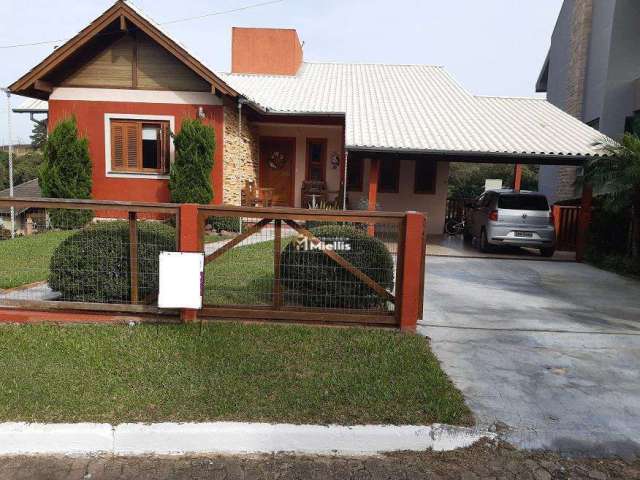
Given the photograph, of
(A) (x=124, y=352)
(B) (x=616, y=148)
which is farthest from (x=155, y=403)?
(B) (x=616, y=148)

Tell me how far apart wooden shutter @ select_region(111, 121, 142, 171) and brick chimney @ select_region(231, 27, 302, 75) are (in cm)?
720

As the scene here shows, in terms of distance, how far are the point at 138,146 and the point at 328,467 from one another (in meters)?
12.3

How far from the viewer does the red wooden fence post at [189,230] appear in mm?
4871

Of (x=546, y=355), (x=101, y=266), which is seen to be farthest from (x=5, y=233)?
(x=546, y=355)

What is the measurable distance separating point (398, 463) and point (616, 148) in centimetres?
1040

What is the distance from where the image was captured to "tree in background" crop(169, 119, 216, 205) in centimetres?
1255

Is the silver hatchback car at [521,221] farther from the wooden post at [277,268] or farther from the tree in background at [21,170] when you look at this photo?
the tree in background at [21,170]

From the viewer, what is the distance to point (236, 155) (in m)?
14.2

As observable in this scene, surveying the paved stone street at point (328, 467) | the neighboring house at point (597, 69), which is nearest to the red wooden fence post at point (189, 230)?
the paved stone street at point (328, 467)

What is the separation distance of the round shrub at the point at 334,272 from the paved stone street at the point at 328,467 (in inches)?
90.3

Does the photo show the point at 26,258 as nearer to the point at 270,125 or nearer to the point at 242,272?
the point at 242,272

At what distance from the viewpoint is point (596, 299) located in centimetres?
746

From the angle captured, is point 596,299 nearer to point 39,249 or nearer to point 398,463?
point 398,463

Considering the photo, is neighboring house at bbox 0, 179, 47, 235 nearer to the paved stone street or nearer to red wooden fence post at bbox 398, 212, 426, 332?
the paved stone street
